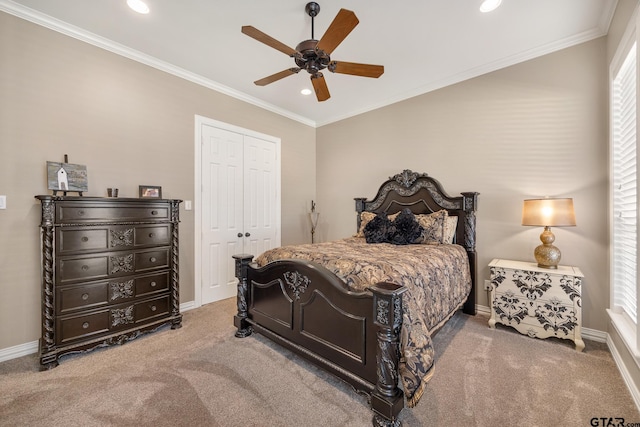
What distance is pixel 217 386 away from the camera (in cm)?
186

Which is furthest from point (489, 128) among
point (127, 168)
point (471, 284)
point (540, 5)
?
point (127, 168)

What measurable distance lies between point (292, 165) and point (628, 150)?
3.93 m

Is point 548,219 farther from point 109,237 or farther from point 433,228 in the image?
point 109,237

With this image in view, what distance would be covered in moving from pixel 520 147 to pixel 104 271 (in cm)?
439

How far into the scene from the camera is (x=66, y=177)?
7.77ft

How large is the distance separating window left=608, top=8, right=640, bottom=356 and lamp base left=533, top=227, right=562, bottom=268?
0.38 metres

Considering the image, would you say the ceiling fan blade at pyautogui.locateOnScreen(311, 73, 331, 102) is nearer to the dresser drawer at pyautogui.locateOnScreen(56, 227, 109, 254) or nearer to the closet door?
the closet door

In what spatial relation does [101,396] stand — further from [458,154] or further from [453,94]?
[453,94]

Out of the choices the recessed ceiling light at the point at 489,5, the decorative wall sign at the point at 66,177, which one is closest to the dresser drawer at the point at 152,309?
the decorative wall sign at the point at 66,177

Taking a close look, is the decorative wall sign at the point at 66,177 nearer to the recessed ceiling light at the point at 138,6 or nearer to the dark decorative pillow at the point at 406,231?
the recessed ceiling light at the point at 138,6

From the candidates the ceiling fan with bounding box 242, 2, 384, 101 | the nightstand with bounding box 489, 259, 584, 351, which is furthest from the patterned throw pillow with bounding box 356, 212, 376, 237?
the ceiling fan with bounding box 242, 2, 384, 101

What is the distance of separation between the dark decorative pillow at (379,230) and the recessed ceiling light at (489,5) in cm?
219

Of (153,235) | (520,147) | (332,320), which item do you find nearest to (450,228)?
(520,147)

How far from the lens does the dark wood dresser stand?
211 centimetres
